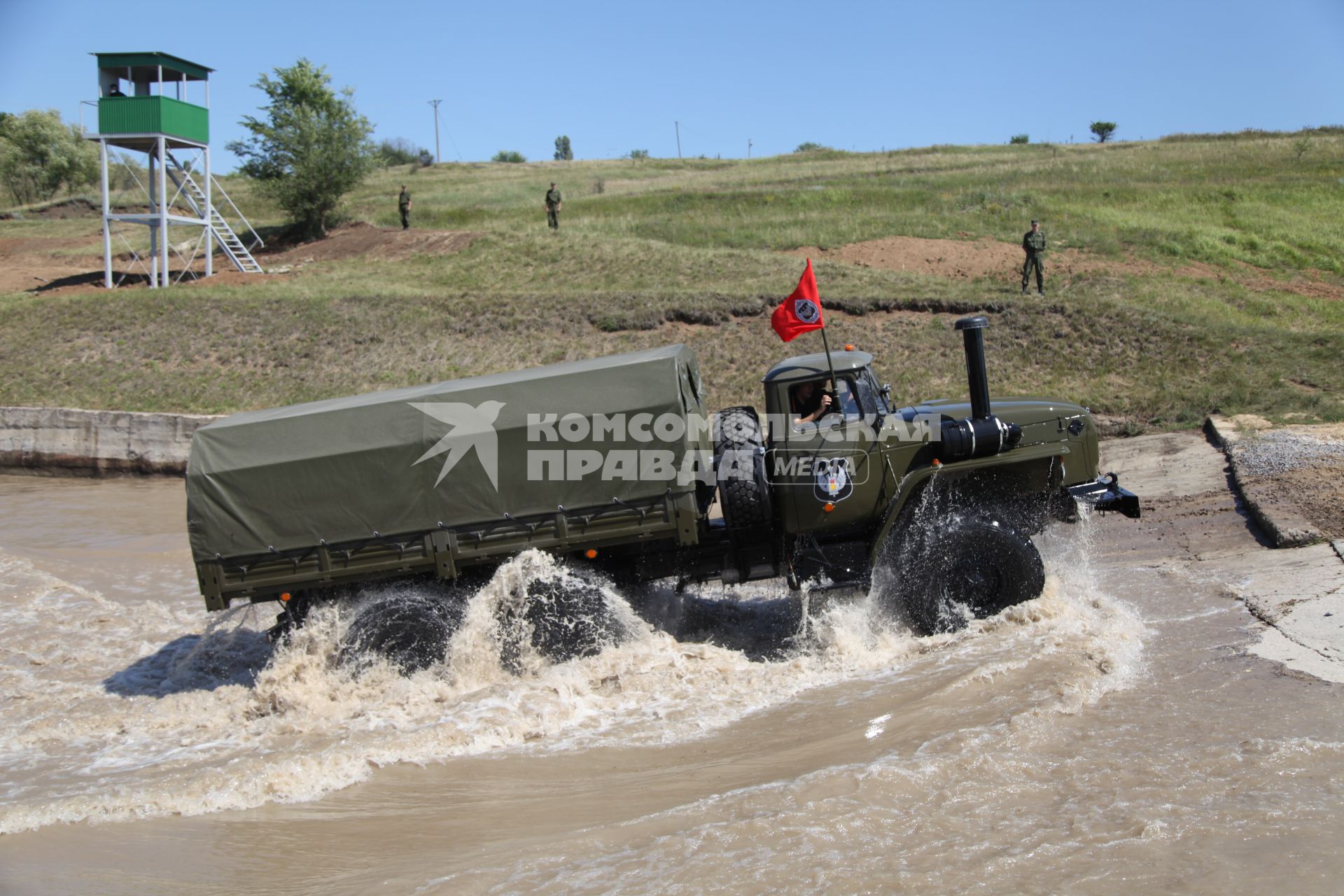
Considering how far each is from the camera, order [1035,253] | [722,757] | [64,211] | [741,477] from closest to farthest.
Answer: [722,757], [741,477], [1035,253], [64,211]

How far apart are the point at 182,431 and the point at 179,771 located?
1316 cm

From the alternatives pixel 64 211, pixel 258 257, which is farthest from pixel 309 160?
pixel 64 211

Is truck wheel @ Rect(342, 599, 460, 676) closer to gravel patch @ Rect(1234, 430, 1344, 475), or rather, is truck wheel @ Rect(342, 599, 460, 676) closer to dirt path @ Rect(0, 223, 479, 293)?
gravel patch @ Rect(1234, 430, 1344, 475)

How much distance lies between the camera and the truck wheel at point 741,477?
7.46m

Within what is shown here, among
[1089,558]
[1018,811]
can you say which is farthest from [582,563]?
[1089,558]

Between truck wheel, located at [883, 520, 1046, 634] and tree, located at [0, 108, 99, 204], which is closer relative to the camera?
truck wheel, located at [883, 520, 1046, 634]

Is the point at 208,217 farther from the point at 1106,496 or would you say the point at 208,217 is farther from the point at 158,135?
the point at 1106,496

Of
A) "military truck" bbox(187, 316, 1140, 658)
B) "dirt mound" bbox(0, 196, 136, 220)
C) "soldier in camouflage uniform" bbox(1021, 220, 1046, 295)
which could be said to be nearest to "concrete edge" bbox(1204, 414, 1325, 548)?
"military truck" bbox(187, 316, 1140, 658)

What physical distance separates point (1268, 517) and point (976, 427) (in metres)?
3.74

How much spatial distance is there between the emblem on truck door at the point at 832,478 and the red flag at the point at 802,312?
1003mm

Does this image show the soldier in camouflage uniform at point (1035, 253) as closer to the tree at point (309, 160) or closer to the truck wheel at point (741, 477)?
the truck wheel at point (741, 477)

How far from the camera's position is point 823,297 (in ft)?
70.6

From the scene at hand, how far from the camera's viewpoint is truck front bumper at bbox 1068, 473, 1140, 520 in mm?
7684

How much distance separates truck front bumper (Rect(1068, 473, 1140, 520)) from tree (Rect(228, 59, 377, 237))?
34786 millimetres
